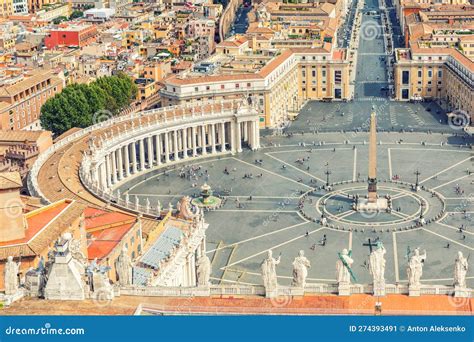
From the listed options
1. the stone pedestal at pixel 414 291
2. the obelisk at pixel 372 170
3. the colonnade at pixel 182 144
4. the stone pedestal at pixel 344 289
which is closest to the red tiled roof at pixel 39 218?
the stone pedestal at pixel 344 289

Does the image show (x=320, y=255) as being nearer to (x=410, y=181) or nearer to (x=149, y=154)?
(x=410, y=181)

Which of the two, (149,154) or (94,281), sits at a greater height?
(94,281)

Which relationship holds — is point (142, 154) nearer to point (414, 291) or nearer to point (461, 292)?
point (414, 291)

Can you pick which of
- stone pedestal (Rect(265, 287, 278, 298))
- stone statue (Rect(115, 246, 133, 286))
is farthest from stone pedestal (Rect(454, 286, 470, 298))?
stone statue (Rect(115, 246, 133, 286))

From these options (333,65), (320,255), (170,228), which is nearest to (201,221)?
(170,228)
